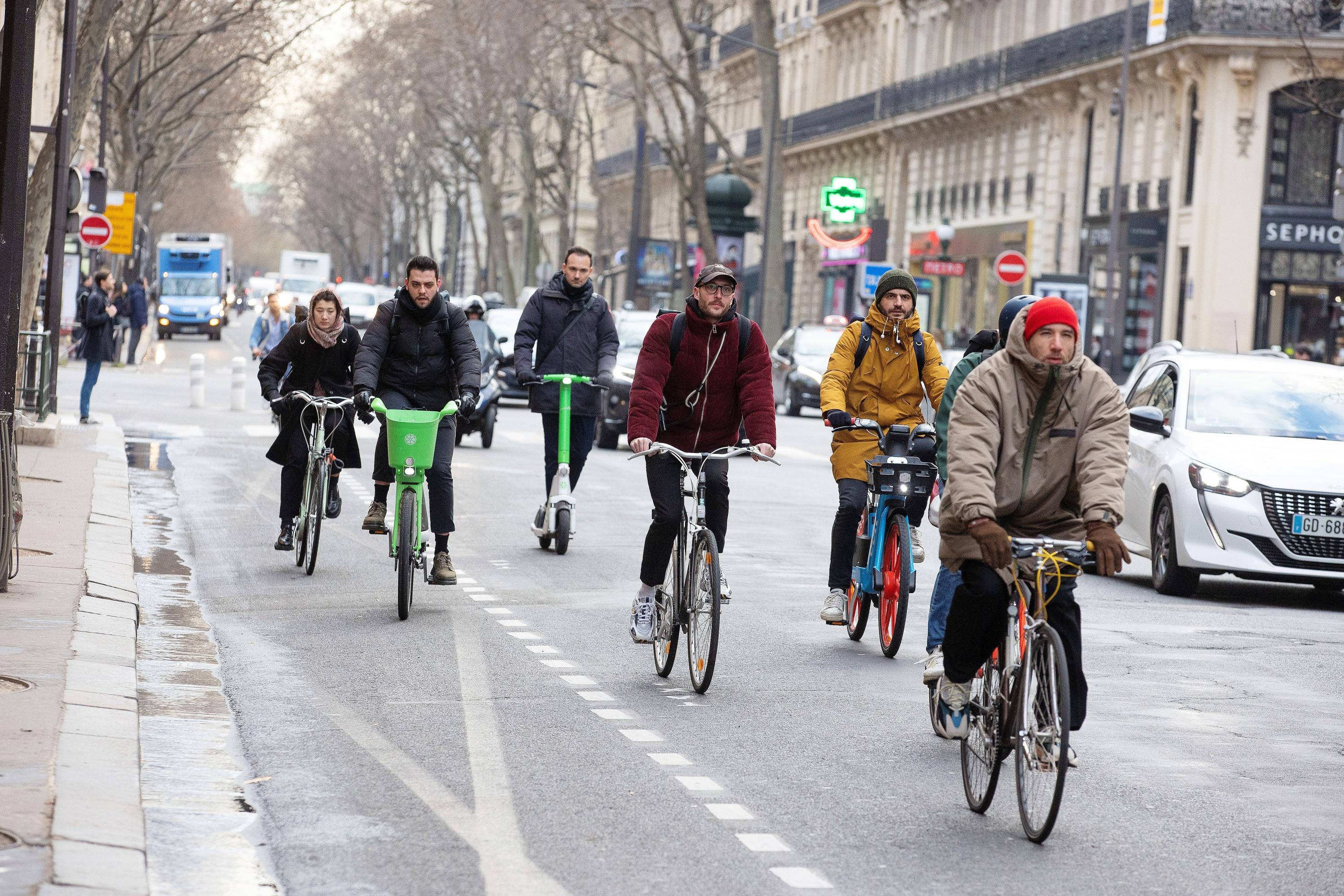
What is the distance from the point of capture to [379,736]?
324 inches

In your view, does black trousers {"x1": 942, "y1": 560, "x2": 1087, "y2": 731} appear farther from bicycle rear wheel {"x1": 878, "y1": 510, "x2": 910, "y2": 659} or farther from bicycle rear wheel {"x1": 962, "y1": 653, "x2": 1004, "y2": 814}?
bicycle rear wheel {"x1": 878, "y1": 510, "x2": 910, "y2": 659}

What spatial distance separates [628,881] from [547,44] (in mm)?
52993

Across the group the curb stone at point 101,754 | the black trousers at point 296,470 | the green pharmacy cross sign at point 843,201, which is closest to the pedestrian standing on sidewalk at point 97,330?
the black trousers at point 296,470

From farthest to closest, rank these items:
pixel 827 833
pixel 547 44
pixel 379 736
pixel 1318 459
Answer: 1. pixel 547 44
2. pixel 1318 459
3. pixel 379 736
4. pixel 827 833

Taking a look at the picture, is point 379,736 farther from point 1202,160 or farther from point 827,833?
point 1202,160

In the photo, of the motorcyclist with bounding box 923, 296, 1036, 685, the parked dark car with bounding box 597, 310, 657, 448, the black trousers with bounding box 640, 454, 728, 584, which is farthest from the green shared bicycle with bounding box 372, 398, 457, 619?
the parked dark car with bounding box 597, 310, 657, 448

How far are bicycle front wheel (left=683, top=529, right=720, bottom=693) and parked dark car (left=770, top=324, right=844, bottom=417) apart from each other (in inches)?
1075

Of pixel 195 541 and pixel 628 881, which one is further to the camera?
pixel 195 541

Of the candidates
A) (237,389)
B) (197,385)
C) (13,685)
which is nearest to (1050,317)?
(13,685)

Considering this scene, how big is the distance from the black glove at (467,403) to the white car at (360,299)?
48.5 meters

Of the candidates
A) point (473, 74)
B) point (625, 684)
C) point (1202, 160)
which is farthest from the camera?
point (473, 74)

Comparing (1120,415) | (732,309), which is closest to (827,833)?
(1120,415)

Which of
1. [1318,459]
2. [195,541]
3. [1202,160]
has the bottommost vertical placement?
[195,541]

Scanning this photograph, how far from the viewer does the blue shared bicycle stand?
34.0 ft
